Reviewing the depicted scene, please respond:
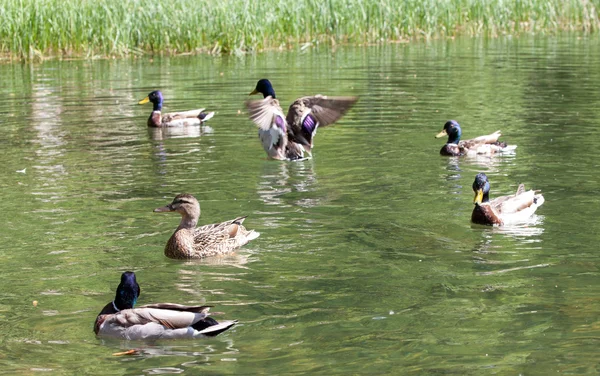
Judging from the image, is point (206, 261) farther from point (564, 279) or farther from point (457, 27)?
point (457, 27)

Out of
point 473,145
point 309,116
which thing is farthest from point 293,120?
point 473,145

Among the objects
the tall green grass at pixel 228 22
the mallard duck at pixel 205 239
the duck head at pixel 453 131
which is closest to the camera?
the mallard duck at pixel 205 239

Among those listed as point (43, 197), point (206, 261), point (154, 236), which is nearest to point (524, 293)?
point (206, 261)

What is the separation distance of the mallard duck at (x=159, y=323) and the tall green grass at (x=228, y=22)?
21.7 m

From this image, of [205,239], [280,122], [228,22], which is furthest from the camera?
[228,22]

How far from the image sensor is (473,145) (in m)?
15.1

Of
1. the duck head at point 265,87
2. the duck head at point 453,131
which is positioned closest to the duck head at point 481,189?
the duck head at point 453,131

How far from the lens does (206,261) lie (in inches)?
382

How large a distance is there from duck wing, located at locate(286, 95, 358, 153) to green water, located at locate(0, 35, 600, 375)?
1.64 ft

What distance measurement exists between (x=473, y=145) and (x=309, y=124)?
246 cm

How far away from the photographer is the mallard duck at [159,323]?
712 cm

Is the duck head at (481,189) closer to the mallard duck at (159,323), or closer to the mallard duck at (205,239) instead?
the mallard duck at (205,239)

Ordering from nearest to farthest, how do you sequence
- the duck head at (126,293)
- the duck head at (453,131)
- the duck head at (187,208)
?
the duck head at (126,293) < the duck head at (187,208) < the duck head at (453,131)

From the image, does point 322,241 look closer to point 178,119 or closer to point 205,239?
point 205,239
